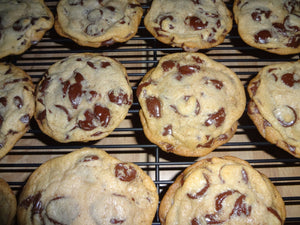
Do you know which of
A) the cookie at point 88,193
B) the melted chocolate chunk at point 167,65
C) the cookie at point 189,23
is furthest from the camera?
the cookie at point 189,23

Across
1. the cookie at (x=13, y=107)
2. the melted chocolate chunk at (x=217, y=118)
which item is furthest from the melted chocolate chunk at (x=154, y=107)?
the cookie at (x=13, y=107)

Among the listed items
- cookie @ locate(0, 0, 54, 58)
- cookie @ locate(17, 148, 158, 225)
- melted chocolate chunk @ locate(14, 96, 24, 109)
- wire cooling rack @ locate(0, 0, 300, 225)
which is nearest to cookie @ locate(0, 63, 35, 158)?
melted chocolate chunk @ locate(14, 96, 24, 109)

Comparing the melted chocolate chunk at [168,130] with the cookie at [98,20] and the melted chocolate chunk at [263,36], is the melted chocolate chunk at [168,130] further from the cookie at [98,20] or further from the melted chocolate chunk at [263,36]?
the melted chocolate chunk at [263,36]

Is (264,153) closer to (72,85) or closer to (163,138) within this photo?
(163,138)

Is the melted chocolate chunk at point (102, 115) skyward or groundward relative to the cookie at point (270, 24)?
groundward

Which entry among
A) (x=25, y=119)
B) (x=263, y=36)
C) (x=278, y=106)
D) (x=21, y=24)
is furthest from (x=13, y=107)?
(x=263, y=36)

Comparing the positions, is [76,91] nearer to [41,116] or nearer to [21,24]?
[41,116]
